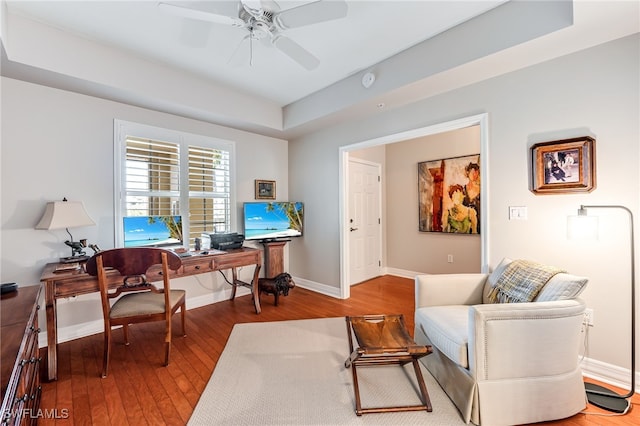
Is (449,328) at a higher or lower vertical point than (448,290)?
lower

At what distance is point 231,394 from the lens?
6.17 ft

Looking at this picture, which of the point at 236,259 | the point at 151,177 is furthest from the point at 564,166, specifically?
the point at 151,177

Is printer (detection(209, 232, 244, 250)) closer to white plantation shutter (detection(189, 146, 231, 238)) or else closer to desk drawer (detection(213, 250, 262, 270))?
desk drawer (detection(213, 250, 262, 270))

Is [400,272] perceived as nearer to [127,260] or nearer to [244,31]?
[127,260]

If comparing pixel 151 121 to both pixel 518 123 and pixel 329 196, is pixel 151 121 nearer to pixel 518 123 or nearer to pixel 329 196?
pixel 329 196

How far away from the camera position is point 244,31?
2398 millimetres

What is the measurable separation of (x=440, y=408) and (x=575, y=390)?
2.56 feet

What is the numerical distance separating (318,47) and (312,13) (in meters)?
0.87

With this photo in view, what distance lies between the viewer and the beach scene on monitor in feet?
12.9

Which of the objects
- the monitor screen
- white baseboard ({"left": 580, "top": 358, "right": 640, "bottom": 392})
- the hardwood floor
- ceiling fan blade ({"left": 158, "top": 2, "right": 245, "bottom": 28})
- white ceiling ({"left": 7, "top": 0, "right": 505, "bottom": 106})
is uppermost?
white ceiling ({"left": 7, "top": 0, "right": 505, "bottom": 106})

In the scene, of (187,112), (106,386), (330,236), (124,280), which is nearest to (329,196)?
(330,236)

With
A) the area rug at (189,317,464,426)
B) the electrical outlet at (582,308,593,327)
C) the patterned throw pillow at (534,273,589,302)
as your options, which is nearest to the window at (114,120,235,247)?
the area rug at (189,317,464,426)

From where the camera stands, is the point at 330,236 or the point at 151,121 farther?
the point at 330,236

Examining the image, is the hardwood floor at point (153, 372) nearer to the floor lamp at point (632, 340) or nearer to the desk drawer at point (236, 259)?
the floor lamp at point (632, 340)
